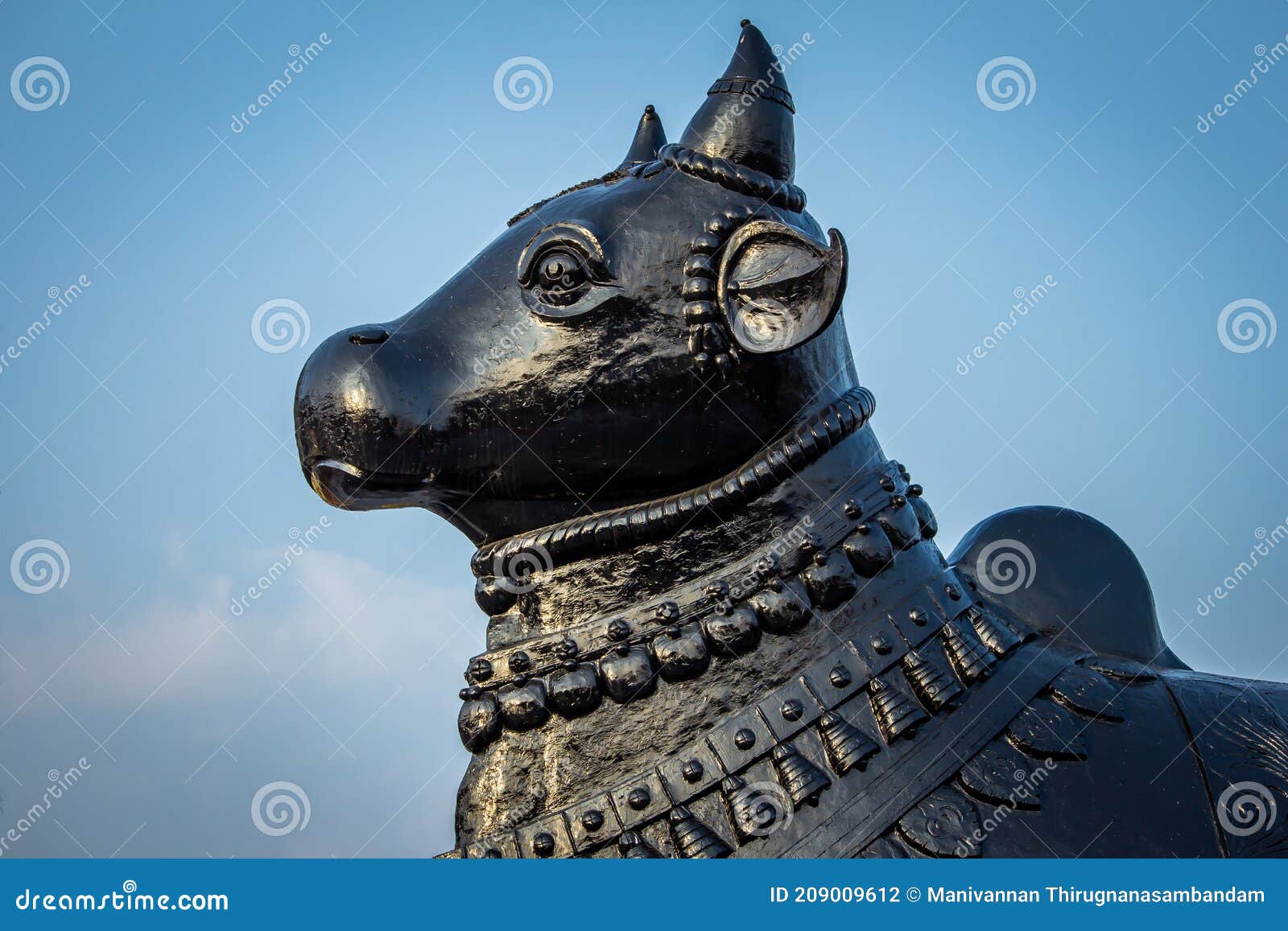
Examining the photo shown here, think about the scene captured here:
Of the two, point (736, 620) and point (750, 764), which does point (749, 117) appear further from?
point (750, 764)

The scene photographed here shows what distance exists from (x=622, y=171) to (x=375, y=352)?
101 centimetres

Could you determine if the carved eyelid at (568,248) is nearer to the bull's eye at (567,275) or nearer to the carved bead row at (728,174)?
the bull's eye at (567,275)

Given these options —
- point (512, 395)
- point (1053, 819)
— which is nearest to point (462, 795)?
point (512, 395)

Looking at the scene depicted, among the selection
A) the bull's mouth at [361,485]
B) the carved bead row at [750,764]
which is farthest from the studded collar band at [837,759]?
the bull's mouth at [361,485]

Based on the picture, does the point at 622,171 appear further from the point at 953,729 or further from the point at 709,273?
the point at 953,729

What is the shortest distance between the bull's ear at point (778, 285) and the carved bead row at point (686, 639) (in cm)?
57

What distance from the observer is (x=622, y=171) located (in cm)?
410

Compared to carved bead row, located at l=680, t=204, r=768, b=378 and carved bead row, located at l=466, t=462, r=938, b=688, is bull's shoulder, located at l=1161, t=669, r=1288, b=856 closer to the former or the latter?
carved bead row, located at l=466, t=462, r=938, b=688

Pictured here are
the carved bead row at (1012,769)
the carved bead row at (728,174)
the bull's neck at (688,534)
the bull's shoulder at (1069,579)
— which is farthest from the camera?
the bull's shoulder at (1069,579)

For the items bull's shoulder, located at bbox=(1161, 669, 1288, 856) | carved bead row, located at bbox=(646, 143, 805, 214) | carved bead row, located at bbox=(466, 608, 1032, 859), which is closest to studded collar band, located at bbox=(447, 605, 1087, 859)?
carved bead row, located at bbox=(466, 608, 1032, 859)

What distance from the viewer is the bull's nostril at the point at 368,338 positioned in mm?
3732

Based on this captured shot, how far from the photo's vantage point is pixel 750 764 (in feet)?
10.8

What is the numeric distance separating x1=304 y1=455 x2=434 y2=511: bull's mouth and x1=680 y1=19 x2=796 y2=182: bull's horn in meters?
1.31

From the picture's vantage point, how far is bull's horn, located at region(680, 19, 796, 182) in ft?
12.8
